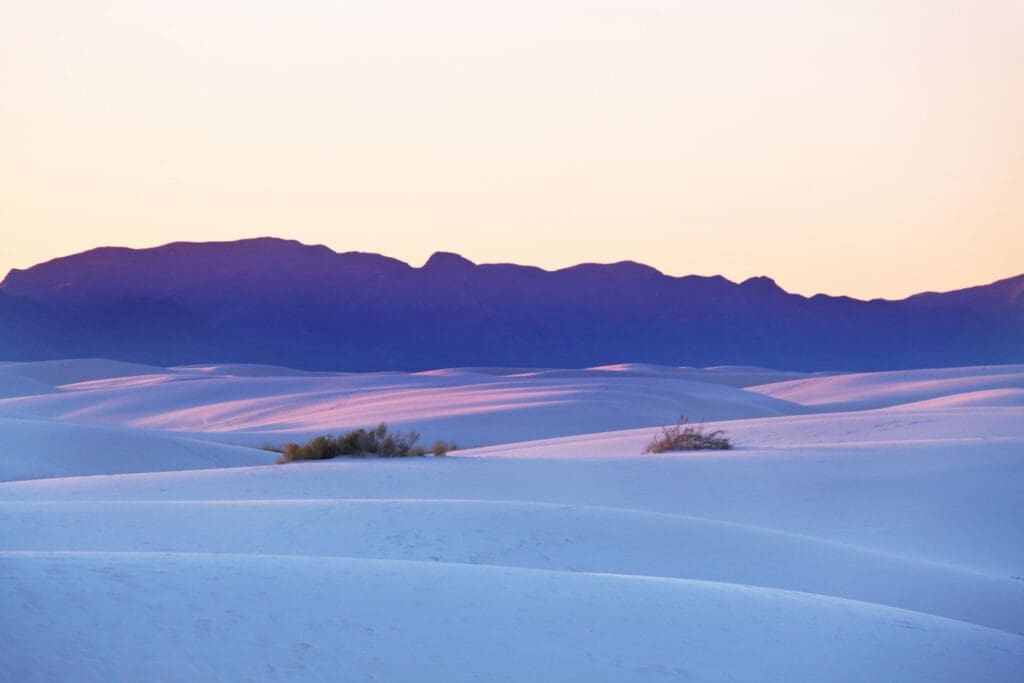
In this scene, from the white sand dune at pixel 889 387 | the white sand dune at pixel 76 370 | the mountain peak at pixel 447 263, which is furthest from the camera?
the mountain peak at pixel 447 263

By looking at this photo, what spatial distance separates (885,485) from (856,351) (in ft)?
431

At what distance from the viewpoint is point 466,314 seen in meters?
135

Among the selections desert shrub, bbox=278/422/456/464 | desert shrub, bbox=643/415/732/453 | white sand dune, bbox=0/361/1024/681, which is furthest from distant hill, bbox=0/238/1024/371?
desert shrub, bbox=643/415/732/453

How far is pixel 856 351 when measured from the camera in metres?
140

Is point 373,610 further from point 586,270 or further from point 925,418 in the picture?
point 586,270

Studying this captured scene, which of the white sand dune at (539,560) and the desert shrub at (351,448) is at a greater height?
the desert shrub at (351,448)

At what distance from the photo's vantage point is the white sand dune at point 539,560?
16.5 feet

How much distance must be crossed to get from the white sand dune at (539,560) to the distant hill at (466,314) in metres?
102

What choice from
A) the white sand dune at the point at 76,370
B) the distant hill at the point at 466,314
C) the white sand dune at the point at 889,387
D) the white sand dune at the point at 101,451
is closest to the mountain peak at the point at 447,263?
the distant hill at the point at 466,314

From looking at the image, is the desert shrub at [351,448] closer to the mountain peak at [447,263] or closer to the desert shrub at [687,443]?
the desert shrub at [687,443]

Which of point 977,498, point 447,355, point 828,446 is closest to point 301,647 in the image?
point 977,498

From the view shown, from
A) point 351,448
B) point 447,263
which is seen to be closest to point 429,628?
point 351,448

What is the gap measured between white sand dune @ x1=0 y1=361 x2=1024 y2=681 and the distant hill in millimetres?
102300

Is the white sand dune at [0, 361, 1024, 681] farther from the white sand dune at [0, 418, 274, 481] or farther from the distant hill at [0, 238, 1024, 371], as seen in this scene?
the distant hill at [0, 238, 1024, 371]
